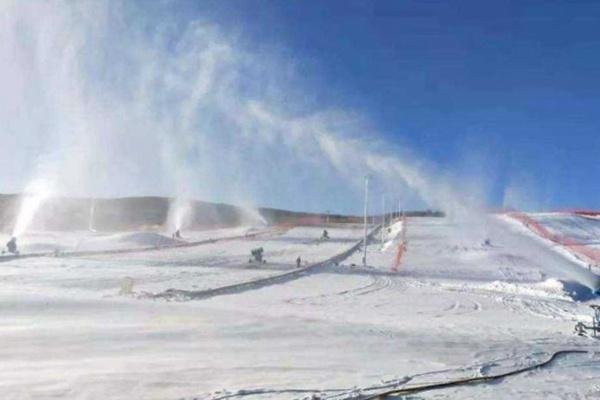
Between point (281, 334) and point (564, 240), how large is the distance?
179 feet

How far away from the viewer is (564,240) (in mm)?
Answer: 62500

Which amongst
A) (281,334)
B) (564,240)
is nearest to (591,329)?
(281,334)

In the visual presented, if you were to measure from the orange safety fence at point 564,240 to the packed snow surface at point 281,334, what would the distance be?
52.4 feet

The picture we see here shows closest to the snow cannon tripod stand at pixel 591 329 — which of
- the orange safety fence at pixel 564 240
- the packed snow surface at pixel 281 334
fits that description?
the packed snow surface at pixel 281 334

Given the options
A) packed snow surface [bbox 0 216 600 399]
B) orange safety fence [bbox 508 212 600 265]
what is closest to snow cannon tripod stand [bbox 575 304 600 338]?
packed snow surface [bbox 0 216 600 399]

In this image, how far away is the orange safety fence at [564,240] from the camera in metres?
47.2

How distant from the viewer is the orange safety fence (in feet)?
155

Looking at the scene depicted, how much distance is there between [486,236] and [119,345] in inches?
2096

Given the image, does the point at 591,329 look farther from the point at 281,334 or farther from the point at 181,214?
the point at 181,214

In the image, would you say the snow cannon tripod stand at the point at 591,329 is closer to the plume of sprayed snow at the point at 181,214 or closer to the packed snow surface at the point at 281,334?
the packed snow surface at the point at 281,334

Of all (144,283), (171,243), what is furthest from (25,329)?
(171,243)

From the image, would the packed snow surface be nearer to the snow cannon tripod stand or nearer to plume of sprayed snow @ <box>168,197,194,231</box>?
the snow cannon tripod stand

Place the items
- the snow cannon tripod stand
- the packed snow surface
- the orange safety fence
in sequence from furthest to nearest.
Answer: the orange safety fence < the snow cannon tripod stand < the packed snow surface

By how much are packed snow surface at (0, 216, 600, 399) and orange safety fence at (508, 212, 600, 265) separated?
1596cm
